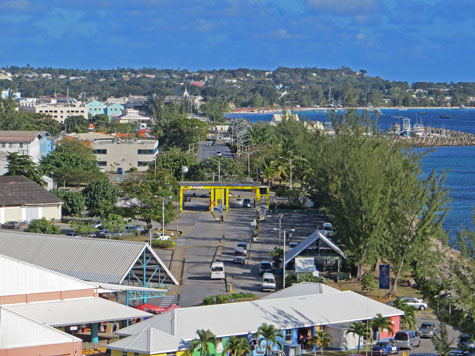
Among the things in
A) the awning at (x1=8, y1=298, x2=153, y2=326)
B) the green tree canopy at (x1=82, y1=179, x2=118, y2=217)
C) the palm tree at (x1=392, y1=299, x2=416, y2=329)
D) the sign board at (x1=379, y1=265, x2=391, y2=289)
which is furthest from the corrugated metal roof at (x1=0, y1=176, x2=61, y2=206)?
the palm tree at (x1=392, y1=299, x2=416, y2=329)

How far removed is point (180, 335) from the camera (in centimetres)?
3594

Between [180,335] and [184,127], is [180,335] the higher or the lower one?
the lower one

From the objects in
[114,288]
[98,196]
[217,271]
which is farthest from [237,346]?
[98,196]

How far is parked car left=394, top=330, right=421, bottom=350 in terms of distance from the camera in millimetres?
38875

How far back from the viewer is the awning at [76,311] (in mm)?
38531

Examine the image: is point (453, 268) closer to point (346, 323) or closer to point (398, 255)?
point (346, 323)

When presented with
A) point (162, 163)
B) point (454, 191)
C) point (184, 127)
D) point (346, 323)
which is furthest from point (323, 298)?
point (184, 127)

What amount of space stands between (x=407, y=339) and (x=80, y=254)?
58.0 ft

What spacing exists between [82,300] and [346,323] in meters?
12.2

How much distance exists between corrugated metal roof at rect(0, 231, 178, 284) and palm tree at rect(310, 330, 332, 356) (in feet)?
35.0

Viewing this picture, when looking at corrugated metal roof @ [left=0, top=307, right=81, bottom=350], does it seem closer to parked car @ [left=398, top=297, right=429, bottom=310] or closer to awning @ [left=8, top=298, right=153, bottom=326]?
awning @ [left=8, top=298, right=153, bottom=326]

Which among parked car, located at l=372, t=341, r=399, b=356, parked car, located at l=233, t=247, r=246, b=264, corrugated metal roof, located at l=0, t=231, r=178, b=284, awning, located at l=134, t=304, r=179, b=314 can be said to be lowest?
parked car, located at l=372, t=341, r=399, b=356

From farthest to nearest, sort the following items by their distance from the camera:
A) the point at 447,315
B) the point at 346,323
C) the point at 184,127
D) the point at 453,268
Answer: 1. the point at 184,127
2. the point at 346,323
3. the point at 453,268
4. the point at 447,315

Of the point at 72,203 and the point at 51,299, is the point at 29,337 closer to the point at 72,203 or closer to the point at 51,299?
the point at 51,299
